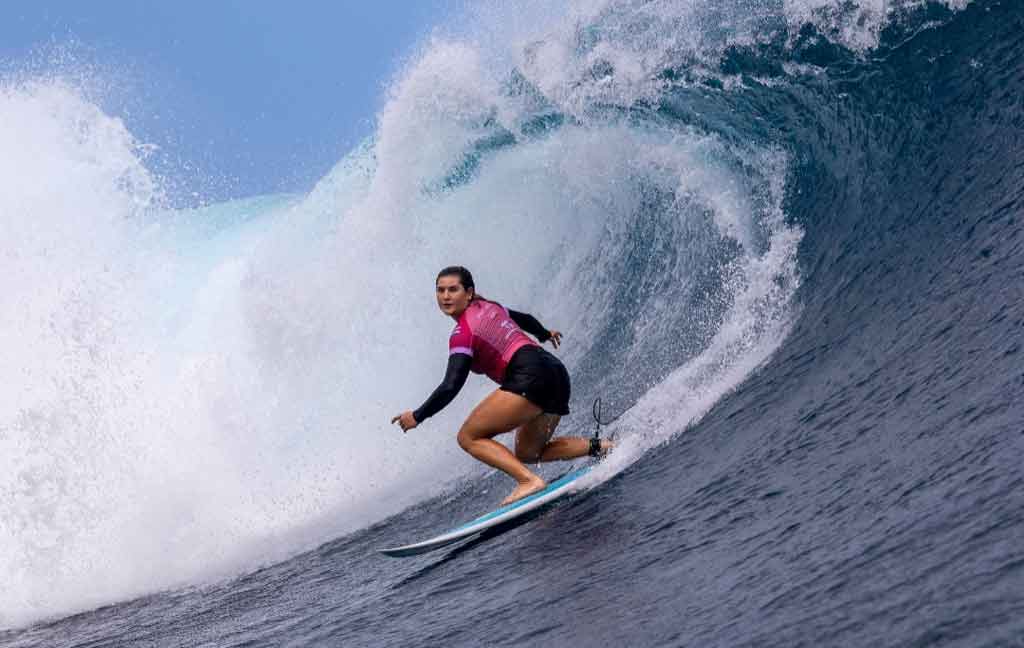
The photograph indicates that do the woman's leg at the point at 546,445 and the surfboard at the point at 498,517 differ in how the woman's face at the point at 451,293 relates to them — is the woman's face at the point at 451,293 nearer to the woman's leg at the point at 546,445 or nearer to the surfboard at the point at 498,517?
the woman's leg at the point at 546,445

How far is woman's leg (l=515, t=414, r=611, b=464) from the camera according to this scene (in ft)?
19.2

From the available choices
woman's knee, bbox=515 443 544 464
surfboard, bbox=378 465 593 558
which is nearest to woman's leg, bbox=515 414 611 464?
woman's knee, bbox=515 443 544 464

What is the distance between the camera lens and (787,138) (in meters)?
9.09

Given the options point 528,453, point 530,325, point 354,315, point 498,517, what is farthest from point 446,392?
point 354,315

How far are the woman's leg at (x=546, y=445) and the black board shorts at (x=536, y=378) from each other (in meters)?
0.19

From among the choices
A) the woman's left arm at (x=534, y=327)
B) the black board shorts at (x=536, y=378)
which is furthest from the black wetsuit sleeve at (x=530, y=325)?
the black board shorts at (x=536, y=378)

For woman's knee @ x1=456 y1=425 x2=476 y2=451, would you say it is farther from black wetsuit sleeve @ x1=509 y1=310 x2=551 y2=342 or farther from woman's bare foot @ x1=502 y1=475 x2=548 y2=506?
black wetsuit sleeve @ x1=509 y1=310 x2=551 y2=342

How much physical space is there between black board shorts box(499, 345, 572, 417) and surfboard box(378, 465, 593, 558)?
403 millimetres

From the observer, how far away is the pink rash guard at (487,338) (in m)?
5.54

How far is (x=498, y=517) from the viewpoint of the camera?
18.0 ft

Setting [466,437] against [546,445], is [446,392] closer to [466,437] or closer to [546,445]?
[466,437]

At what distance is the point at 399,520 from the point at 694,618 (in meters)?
4.02

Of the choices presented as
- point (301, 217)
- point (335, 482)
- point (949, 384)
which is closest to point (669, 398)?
point (949, 384)

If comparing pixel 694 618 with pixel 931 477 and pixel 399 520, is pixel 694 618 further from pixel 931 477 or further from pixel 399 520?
pixel 399 520
